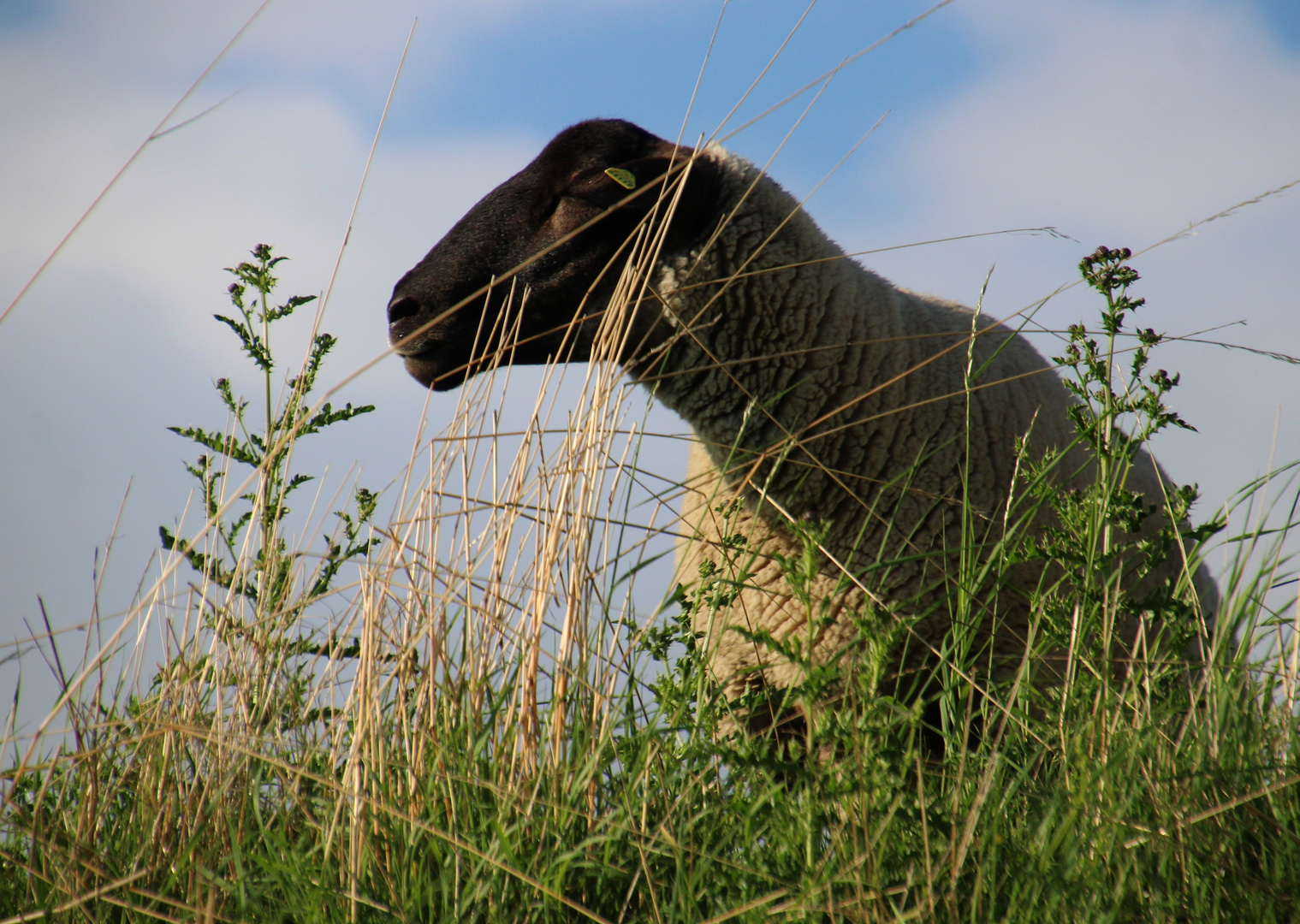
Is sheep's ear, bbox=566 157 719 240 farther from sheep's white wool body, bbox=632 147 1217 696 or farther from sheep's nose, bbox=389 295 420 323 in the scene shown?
sheep's nose, bbox=389 295 420 323

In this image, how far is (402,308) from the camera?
3.15 meters

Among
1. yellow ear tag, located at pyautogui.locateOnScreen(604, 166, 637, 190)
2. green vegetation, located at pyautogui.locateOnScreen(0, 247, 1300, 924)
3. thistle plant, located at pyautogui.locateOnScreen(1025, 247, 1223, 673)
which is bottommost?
green vegetation, located at pyautogui.locateOnScreen(0, 247, 1300, 924)

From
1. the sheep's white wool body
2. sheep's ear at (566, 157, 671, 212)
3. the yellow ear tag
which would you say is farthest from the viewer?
sheep's ear at (566, 157, 671, 212)

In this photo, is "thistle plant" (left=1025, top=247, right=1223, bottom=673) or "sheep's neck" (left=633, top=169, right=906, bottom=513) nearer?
"thistle plant" (left=1025, top=247, right=1223, bottom=673)

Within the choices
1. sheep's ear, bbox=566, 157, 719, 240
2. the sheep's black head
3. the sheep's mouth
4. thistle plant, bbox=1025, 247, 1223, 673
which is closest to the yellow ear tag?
the sheep's black head

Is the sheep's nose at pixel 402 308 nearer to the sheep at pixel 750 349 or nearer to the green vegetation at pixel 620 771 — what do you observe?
the sheep at pixel 750 349

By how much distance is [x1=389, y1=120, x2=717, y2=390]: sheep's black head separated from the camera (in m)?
3.07

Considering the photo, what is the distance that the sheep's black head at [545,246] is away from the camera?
10.1 feet

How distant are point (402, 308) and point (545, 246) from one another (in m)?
0.56

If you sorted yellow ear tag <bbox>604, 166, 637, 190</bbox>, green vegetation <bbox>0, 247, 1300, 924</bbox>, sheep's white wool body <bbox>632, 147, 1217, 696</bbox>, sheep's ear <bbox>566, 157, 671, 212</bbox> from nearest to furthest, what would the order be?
green vegetation <bbox>0, 247, 1300, 924</bbox>, yellow ear tag <bbox>604, 166, 637, 190</bbox>, sheep's white wool body <bbox>632, 147, 1217, 696</bbox>, sheep's ear <bbox>566, 157, 671, 212</bbox>

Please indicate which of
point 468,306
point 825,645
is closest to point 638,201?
point 468,306

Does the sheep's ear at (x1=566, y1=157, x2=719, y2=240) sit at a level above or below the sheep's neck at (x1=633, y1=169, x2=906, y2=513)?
above

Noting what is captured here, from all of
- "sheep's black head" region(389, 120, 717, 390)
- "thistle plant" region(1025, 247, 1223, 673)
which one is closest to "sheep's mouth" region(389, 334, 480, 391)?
"sheep's black head" region(389, 120, 717, 390)

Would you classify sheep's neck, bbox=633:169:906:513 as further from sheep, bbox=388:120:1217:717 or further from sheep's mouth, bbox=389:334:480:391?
sheep's mouth, bbox=389:334:480:391
